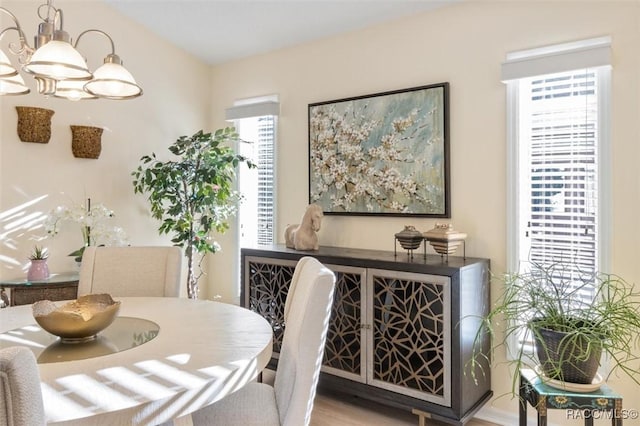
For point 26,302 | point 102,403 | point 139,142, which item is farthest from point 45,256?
point 102,403

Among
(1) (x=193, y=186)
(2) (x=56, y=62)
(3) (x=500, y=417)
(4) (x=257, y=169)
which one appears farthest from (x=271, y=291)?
(2) (x=56, y=62)

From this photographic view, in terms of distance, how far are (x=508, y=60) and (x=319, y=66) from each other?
1.38 metres

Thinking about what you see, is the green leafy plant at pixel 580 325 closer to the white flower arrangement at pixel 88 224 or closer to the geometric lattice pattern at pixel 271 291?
the geometric lattice pattern at pixel 271 291

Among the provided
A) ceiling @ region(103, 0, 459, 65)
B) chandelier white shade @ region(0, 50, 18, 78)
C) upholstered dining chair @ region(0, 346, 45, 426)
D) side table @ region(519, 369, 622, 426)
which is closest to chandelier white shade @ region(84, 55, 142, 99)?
chandelier white shade @ region(0, 50, 18, 78)

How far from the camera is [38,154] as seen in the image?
3.00 meters

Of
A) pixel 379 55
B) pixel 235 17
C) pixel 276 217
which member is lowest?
pixel 276 217

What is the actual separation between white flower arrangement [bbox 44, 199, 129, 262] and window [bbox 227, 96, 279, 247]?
1033mm

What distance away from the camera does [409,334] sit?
2.35 metres

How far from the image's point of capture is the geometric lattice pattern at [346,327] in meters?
2.54

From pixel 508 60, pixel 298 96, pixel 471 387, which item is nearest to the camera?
pixel 471 387

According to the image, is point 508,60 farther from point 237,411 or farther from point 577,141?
point 237,411

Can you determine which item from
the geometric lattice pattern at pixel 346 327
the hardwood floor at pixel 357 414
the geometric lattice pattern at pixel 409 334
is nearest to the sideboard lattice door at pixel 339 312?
the geometric lattice pattern at pixel 346 327

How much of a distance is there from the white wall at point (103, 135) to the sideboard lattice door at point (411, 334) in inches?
86.8

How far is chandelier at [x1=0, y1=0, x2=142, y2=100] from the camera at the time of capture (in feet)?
4.77
